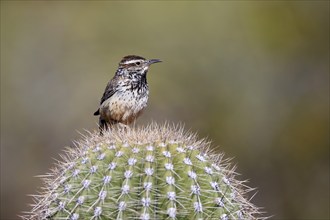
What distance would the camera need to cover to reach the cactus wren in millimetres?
5672

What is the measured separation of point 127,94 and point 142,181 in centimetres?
210

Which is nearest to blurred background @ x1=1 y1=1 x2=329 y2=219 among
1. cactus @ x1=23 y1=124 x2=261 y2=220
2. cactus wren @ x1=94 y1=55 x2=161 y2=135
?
cactus wren @ x1=94 y1=55 x2=161 y2=135

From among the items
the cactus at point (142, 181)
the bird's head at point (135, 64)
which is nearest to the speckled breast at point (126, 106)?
the bird's head at point (135, 64)

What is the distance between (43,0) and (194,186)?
33.4 ft

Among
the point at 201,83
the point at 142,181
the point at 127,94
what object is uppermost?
the point at 127,94

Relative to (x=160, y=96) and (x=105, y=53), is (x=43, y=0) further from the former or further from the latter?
(x=160, y=96)

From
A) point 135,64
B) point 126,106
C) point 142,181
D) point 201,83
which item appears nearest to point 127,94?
point 126,106

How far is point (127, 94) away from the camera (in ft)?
18.8

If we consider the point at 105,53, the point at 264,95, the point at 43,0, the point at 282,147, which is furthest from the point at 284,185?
the point at 43,0

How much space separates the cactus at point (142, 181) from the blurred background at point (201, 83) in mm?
6447

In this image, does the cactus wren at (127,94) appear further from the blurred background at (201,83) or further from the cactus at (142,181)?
the blurred background at (201,83)

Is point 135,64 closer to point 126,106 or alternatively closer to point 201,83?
point 126,106

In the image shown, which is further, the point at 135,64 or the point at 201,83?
the point at 201,83

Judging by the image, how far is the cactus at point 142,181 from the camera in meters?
3.63
